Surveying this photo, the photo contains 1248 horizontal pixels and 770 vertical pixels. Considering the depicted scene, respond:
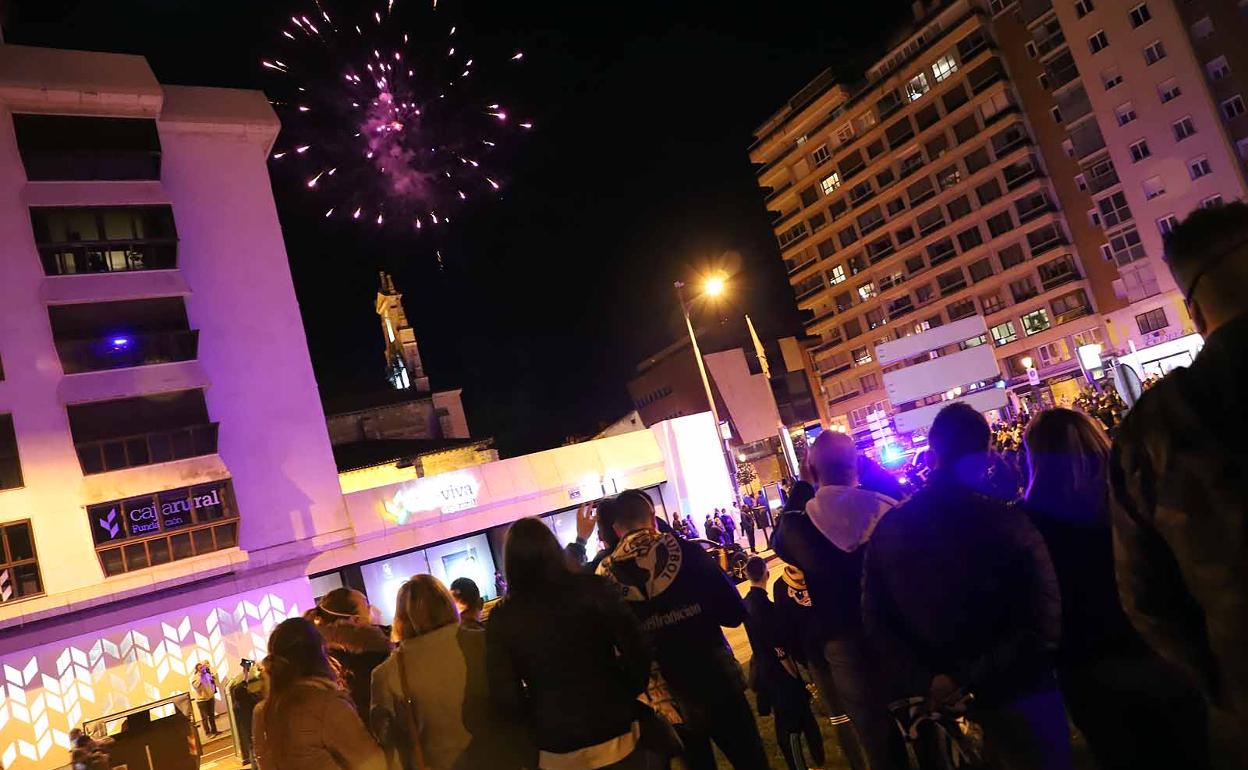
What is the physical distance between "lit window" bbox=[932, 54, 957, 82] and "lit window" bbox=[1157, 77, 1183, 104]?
15.9 meters

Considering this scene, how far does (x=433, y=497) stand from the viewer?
91.2ft

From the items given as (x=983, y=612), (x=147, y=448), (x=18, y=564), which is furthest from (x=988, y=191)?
(x=983, y=612)

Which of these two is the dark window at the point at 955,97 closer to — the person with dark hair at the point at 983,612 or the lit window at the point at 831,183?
the lit window at the point at 831,183

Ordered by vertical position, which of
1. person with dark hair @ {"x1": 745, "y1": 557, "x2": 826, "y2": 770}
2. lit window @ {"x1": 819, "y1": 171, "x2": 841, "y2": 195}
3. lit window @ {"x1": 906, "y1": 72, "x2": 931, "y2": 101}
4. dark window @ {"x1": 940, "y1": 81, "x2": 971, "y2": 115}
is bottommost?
person with dark hair @ {"x1": 745, "y1": 557, "x2": 826, "y2": 770}

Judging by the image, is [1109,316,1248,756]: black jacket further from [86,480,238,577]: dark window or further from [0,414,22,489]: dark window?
[0,414,22,489]: dark window

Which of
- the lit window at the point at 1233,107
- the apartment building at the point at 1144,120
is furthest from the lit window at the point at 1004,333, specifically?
the lit window at the point at 1233,107

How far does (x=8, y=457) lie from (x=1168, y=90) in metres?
56.6

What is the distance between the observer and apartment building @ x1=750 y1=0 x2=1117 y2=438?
57.1 metres

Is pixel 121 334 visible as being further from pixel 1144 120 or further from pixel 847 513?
pixel 1144 120

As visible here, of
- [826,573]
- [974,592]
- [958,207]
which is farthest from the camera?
[958,207]

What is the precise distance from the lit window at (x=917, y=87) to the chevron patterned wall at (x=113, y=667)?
58.1m

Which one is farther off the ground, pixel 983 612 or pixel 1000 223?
pixel 1000 223

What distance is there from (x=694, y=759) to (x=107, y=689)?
2255 centimetres

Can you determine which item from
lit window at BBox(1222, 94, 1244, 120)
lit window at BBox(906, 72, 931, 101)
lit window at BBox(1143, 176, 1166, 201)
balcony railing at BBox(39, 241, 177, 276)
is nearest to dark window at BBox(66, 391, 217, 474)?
balcony railing at BBox(39, 241, 177, 276)
